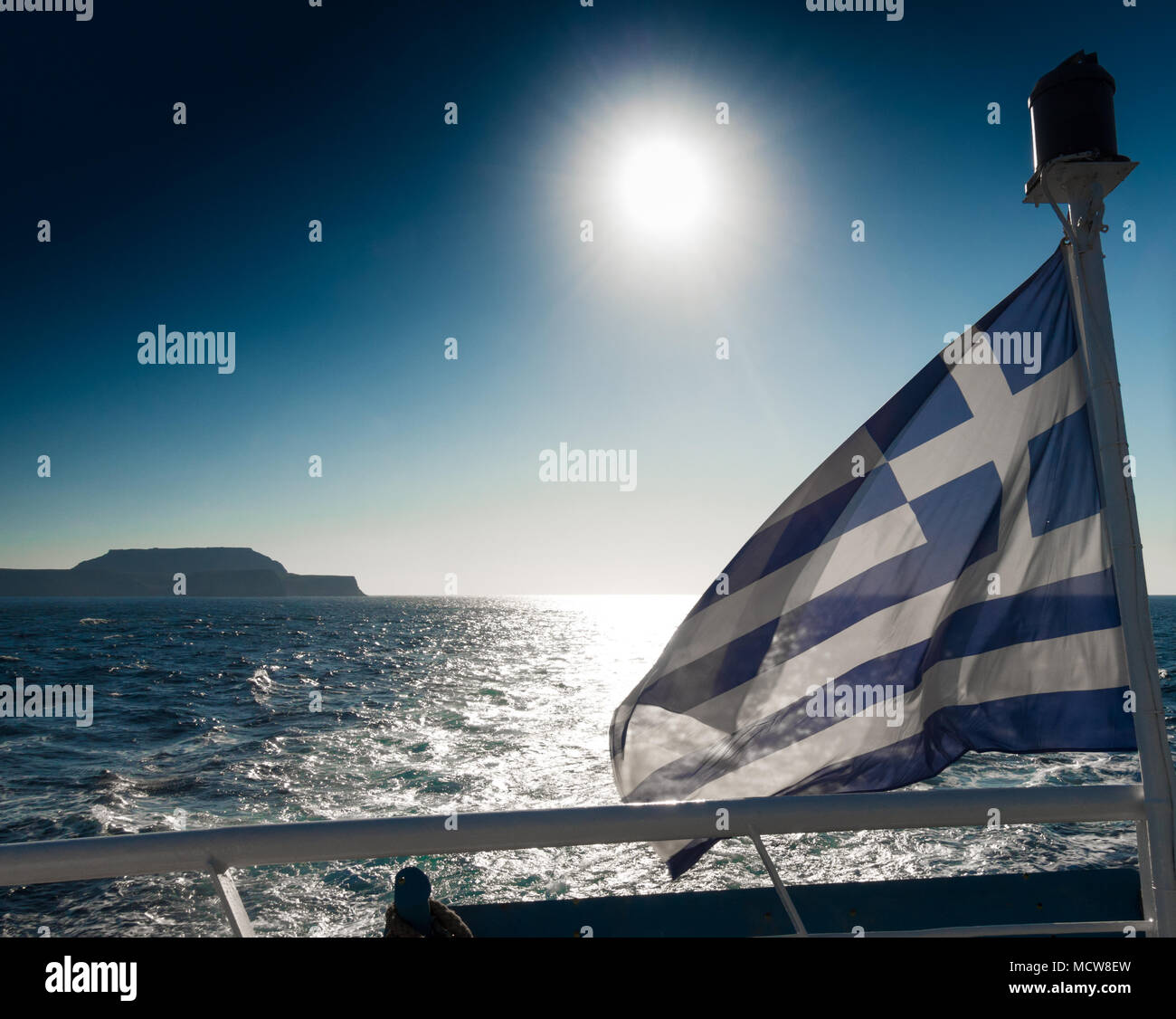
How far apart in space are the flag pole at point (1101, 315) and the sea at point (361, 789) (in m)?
2.04

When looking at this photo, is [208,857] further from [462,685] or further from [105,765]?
[462,685]

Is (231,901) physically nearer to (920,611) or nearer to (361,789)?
(920,611)

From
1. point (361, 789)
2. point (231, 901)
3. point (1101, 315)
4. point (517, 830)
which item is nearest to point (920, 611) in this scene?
point (1101, 315)

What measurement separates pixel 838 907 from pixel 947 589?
1449 mm

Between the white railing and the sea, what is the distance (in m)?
0.56

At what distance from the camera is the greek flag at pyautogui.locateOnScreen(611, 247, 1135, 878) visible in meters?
2.36

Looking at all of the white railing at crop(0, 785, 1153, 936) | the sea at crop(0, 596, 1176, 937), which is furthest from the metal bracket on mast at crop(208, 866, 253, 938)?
the sea at crop(0, 596, 1176, 937)

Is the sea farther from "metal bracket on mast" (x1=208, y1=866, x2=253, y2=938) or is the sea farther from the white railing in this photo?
"metal bracket on mast" (x1=208, y1=866, x2=253, y2=938)

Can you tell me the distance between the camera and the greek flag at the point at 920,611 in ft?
7.75

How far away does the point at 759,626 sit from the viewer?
8.70 ft

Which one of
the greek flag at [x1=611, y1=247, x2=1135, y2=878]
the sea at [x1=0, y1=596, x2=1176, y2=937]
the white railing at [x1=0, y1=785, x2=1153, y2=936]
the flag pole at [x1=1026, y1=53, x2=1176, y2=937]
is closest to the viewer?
the white railing at [x1=0, y1=785, x2=1153, y2=936]

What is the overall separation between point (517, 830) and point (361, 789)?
1336cm
